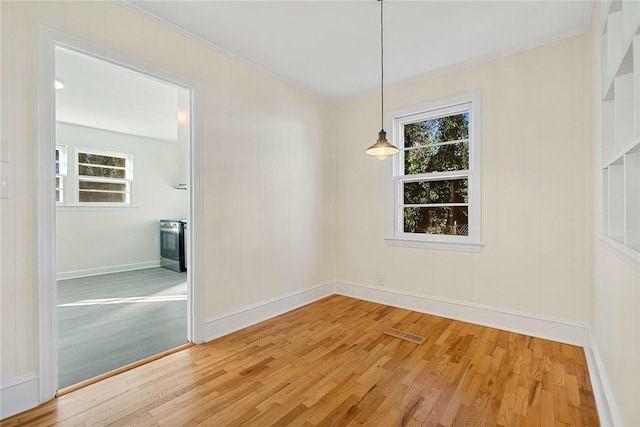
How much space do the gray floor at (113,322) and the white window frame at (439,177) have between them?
2.72 meters

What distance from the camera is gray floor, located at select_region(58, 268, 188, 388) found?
7.79 feet

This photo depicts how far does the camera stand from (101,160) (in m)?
5.72

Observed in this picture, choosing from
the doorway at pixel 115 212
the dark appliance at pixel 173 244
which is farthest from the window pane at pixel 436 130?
the dark appliance at pixel 173 244

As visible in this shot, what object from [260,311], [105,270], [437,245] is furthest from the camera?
[105,270]

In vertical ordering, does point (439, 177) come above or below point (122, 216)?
above

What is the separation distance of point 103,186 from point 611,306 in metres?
7.30

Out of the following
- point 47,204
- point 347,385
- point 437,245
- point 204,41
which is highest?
point 204,41

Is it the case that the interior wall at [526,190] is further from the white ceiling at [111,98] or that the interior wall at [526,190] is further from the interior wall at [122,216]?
the interior wall at [122,216]

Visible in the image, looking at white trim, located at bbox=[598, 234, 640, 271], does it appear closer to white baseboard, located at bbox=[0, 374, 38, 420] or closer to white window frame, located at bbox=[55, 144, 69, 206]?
white baseboard, located at bbox=[0, 374, 38, 420]

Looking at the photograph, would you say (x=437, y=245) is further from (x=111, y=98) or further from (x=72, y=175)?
(x=72, y=175)

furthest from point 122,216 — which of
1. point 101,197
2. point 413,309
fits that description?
point 413,309

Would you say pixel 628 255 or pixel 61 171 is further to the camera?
pixel 61 171

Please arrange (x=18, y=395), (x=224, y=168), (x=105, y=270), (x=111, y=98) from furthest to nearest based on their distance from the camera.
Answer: (x=105, y=270) → (x=111, y=98) → (x=224, y=168) → (x=18, y=395)

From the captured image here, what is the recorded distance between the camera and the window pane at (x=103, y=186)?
18.2ft
